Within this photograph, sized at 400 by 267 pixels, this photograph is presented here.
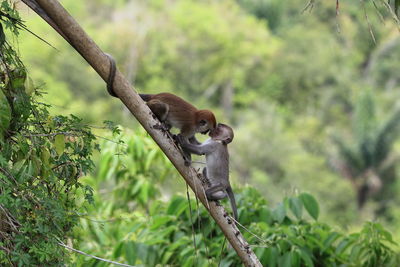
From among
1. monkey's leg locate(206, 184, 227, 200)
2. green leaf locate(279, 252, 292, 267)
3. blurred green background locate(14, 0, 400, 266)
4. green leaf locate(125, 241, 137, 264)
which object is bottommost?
blurred green background locate(14, 0, 400, 266)

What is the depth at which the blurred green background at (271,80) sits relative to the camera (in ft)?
91.7

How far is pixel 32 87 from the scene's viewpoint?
97.4 inches

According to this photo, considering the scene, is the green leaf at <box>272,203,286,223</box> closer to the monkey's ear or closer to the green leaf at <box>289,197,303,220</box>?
the green leaf at <box>289,197,303,220</box>

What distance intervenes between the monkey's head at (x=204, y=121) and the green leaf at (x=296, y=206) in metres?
0.67

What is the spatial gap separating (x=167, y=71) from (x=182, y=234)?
3830 cm

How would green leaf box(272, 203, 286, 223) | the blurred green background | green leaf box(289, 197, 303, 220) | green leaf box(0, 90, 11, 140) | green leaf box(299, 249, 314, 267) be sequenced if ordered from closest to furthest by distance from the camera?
1. green leaf box(0, 90, 11, 140)
2. green leaf box(299, 249, 314, 267)
3. green leaf box(289, 197, 303, 220)
4. green leaf box(272, 203, 286, 223)
5. the blurred green background

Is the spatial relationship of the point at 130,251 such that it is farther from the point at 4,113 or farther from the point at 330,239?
the point at 4,113

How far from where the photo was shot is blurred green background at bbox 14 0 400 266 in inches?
1101

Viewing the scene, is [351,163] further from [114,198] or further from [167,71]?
[114,198]

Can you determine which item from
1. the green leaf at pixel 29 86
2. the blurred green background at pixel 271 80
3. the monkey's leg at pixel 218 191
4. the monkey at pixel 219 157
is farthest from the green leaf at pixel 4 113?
the blurred green background at pixel 271 80

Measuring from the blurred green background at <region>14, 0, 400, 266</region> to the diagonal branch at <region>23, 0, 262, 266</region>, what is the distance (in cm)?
2217

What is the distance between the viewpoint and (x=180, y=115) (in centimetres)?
355

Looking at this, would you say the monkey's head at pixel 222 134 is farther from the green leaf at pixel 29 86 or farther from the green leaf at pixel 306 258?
the green leaf at pixel 29 86

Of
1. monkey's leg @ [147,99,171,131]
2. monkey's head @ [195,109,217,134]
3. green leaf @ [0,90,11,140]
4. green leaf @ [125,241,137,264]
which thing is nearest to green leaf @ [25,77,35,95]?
green leaf @ [0,90,11,140]
